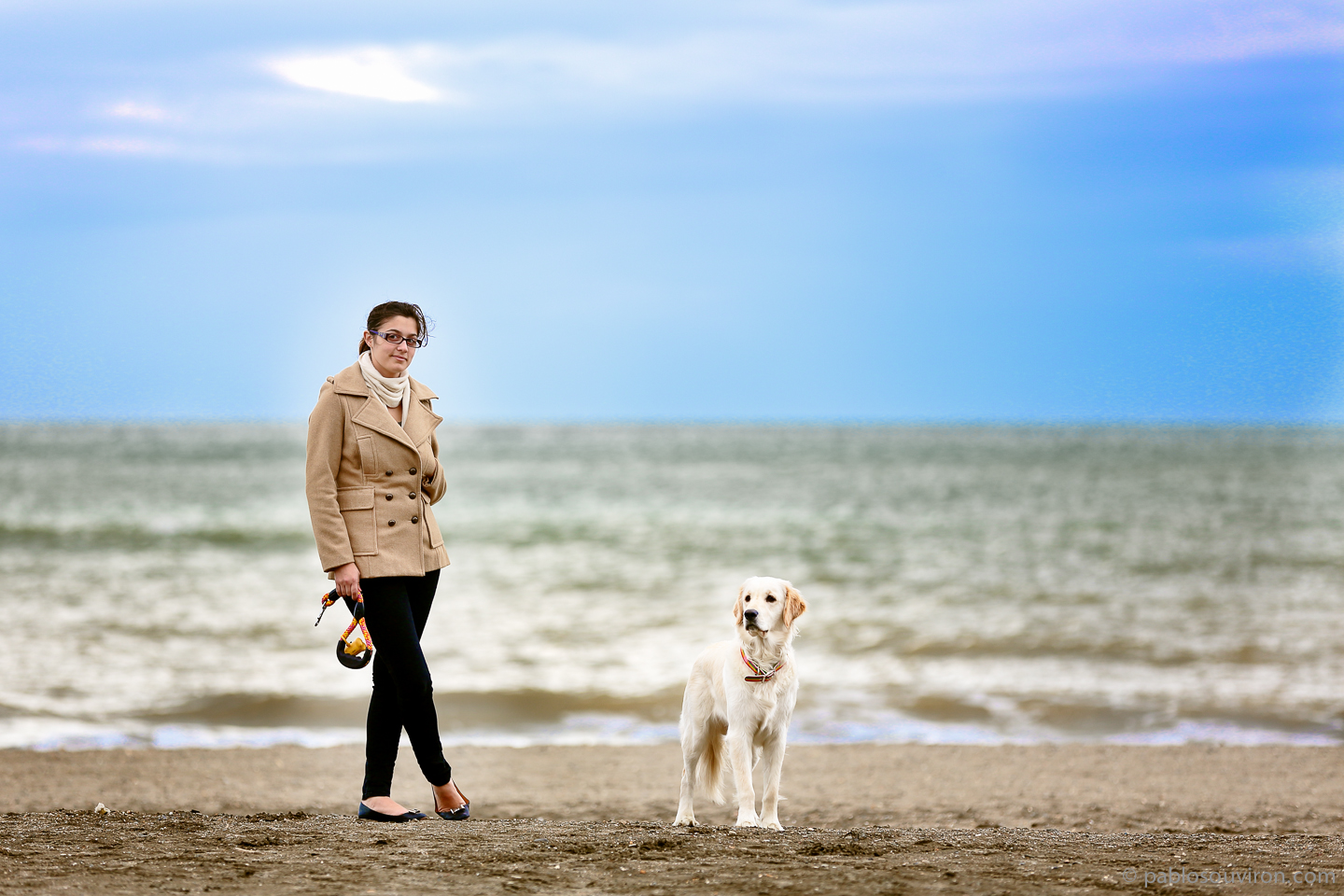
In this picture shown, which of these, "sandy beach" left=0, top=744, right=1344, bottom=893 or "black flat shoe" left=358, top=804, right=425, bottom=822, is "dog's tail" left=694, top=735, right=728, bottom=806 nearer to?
"sandy beach" left=0, top=744, right=1344, bottom=893

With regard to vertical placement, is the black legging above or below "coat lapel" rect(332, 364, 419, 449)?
below

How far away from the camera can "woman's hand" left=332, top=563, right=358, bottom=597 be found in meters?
3.82

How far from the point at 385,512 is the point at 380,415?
35 cm

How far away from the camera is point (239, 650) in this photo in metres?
9.98

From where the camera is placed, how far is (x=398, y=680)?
404 cm

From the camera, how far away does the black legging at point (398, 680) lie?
398 cm

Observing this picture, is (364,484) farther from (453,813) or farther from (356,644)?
(453,813)

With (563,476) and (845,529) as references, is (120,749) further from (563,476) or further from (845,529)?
(563,476)

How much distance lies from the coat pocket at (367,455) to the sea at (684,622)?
423cm

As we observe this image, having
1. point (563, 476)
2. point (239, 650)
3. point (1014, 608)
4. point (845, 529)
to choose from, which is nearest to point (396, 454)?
point (239, 650)

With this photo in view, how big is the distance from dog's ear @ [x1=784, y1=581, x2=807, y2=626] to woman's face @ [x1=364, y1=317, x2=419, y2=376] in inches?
66.0

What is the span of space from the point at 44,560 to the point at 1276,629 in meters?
15.7

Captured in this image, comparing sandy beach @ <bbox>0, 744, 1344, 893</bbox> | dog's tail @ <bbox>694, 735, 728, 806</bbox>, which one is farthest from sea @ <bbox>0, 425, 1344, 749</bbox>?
dog's tail @ <bbox>694, 735, 728, 806</bbox>

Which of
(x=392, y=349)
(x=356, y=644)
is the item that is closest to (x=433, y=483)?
(x=392, y=349)
